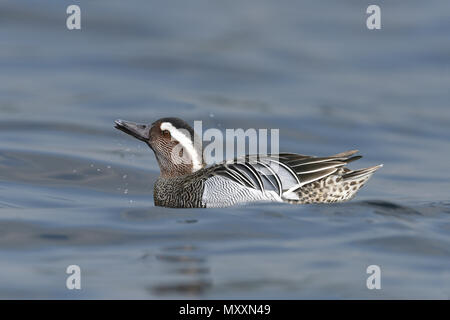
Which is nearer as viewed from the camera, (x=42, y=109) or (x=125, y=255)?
(x=125, y=255)

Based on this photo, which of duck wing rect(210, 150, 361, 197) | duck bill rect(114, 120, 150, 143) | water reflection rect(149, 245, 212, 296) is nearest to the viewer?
water reflection rect(149, 245, 212, 296)

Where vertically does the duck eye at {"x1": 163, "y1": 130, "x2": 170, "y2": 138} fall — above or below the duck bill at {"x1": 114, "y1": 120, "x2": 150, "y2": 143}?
below

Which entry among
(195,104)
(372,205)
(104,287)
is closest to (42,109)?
(195,104)

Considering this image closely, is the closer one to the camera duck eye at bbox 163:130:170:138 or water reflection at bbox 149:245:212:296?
water reflection at bbox 149:245:212:296

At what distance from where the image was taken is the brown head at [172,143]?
377 inches

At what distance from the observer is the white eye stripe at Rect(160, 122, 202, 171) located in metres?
9.57

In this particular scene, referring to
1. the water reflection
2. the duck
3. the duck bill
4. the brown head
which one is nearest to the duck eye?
the brown head

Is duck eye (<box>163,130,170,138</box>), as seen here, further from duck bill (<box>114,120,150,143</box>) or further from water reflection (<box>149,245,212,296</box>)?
water reflection (<box>149,245,212,296</box>)

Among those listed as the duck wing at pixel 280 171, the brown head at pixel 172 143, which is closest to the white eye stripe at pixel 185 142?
the brown head at pixel 172 143

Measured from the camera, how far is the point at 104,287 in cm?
716

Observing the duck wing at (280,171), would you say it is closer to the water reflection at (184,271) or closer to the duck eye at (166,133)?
the duck eye at (166,133)

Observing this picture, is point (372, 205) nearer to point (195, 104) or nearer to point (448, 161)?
point (448, 161)
